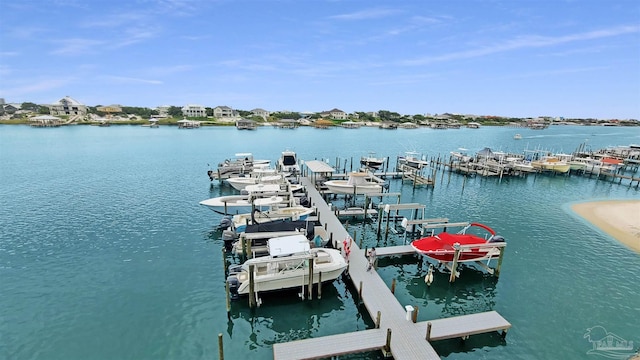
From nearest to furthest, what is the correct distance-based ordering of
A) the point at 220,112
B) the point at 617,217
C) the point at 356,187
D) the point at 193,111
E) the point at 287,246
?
1. the point at 287,246
2. the point at 617,217
3. the point at 356,187
4. the point at 193,111
5. the point at 220,112

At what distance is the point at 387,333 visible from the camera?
13.5 metres

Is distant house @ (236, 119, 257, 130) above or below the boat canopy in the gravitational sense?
above

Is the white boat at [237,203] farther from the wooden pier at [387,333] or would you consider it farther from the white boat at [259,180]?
the wooden pier at [387,333]

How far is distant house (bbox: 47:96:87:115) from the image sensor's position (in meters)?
169

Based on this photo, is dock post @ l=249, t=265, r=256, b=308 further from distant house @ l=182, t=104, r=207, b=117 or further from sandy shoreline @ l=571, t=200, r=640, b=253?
distant house @ l=182, t=104, r=207, b=117

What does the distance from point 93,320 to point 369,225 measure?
71.9 ft

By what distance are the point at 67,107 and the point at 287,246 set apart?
21279 cm

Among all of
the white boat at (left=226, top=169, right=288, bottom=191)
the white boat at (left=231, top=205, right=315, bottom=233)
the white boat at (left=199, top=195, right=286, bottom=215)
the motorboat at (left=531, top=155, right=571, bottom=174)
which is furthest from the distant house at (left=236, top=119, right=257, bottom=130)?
the white boat at (left=231, top=205, right=315, bottom=233)

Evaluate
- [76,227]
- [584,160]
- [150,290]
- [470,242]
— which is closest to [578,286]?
[470,242]

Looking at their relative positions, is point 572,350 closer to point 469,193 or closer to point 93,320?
point 93,320

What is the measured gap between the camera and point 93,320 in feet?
53.5

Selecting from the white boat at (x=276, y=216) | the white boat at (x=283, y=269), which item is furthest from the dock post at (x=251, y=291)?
the white boat at (x=276, y=216)

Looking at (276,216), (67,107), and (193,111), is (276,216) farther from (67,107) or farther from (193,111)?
(67,107)

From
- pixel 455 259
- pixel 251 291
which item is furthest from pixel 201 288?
pixel 455 259
